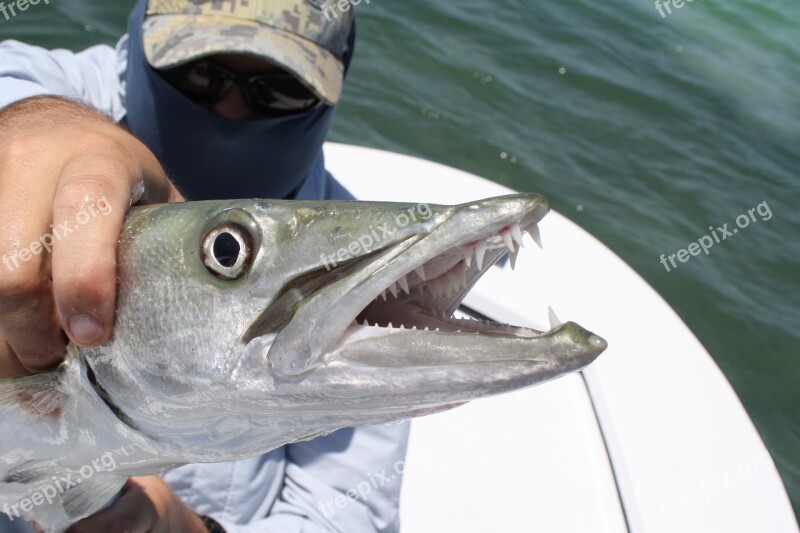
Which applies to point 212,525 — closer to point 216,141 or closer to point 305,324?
point 305,324

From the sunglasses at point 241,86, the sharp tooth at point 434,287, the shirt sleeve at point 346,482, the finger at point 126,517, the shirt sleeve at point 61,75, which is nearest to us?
the sharp tooth at point 434,287

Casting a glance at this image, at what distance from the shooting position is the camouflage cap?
2768 millimetres

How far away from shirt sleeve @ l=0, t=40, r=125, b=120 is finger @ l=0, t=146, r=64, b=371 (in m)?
0.70

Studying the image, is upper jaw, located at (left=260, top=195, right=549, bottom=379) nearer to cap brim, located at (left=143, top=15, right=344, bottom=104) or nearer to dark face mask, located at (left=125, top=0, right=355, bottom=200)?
cap brim, located at (left=143, top=15, right=344, bottom=104)

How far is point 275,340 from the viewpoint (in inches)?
53.9

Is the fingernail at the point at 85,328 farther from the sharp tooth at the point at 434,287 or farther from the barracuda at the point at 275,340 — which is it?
the sharp tooth at the point at 434,287

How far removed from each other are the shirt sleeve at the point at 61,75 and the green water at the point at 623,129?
14.1ft

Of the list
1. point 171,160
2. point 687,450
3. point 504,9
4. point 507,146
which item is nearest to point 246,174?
point 171,160

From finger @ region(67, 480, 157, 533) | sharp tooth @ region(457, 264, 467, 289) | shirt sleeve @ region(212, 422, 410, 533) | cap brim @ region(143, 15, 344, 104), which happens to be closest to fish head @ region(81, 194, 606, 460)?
sharp tooth @ region(457, 264, 467, 289)

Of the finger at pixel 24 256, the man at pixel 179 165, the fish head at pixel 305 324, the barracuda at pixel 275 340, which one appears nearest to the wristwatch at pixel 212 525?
the man at pixel 179 165

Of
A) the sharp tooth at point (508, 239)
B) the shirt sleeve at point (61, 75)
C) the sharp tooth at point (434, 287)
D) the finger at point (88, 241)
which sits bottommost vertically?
the shirt sleeve at point (61, 75)

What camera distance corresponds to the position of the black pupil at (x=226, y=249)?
1.46 meters

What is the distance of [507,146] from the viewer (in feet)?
26.6

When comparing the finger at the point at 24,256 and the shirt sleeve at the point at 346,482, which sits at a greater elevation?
the finger at the point at 24,256
